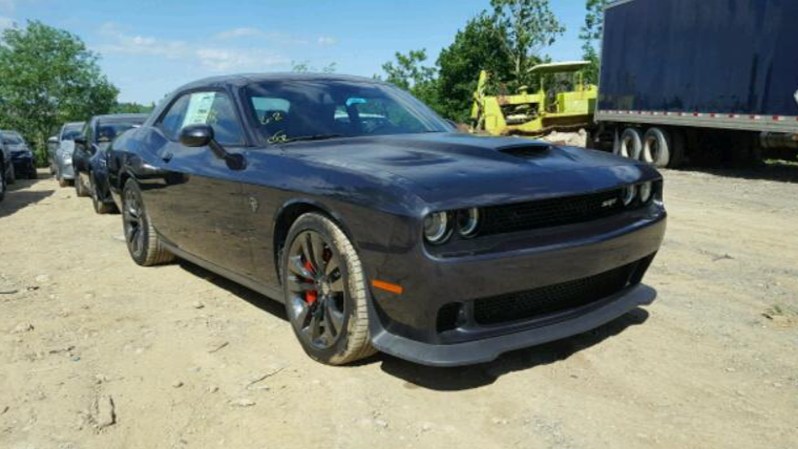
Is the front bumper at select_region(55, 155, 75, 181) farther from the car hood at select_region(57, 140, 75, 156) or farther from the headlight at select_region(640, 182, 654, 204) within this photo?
the headlight at select_region(640, 182, 654, 204)

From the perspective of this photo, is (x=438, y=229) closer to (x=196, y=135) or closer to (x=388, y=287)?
(x=388, y=287)

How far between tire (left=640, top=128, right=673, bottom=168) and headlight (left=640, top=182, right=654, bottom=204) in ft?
37.7

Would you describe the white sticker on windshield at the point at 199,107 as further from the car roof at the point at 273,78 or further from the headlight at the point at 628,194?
the headlight at the point at 628,194

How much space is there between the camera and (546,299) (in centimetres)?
304

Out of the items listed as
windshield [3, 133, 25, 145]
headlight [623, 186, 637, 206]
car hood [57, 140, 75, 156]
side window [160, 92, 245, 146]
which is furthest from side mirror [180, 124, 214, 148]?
windshield [3, 133, 25, 145]

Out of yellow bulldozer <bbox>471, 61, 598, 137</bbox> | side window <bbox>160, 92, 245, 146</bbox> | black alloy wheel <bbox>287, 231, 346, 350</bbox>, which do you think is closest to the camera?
A: black alloy wheel <bbox>287, 231, 346, 350</bbox>

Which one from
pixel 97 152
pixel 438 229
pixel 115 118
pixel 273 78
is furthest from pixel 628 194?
pixel 115 118

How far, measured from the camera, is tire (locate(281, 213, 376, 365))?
3004 mm

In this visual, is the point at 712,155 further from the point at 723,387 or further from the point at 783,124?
the point at 723,387

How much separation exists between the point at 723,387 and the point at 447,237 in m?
1.45

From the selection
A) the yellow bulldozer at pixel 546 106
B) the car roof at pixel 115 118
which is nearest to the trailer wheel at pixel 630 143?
the yellow bulldozer at pixel 546 106

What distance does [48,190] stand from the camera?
13.8m

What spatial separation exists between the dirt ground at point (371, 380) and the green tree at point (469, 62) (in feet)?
143

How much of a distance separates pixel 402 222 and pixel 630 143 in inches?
557
